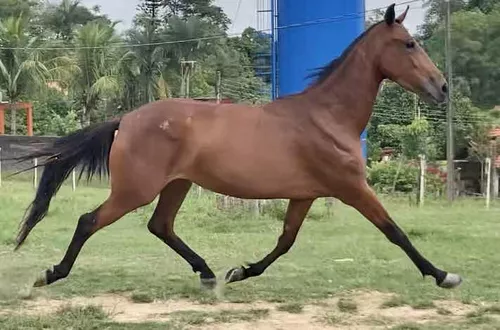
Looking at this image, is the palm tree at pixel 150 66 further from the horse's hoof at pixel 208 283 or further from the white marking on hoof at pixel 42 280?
the white marking on hoof at pixel 42 280

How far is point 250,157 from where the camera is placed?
569 cm

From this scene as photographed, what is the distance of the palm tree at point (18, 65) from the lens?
3023 centimetres

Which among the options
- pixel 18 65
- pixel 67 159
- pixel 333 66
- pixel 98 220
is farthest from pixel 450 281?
pixel 18 65

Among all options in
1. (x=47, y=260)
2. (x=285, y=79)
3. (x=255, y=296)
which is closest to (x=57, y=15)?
(x=285, y=79)

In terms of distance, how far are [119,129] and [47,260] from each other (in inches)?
131

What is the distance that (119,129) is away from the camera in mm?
5867

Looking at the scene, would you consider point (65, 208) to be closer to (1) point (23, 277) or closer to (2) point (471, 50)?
(1) point (23, 277)

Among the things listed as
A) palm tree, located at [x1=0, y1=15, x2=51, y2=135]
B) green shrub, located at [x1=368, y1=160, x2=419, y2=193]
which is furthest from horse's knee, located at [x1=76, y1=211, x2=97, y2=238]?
palm tree, located at [x1=0, y1=15, x2=51, y2=135]

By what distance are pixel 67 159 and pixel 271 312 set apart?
6.67ft

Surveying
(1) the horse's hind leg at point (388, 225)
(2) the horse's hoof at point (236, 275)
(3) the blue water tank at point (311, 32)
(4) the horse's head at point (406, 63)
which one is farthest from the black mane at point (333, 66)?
(3) the blue water tank at point (311, 32)

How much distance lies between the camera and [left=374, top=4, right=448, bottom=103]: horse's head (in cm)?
566

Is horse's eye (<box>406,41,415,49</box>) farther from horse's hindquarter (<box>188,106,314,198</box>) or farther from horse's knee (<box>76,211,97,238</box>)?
horse's knee (<box>76,211,97,238</box>)

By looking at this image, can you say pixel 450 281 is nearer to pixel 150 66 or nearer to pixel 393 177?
pixel 393 177

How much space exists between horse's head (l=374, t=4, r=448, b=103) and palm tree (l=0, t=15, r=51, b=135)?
85.4ft
